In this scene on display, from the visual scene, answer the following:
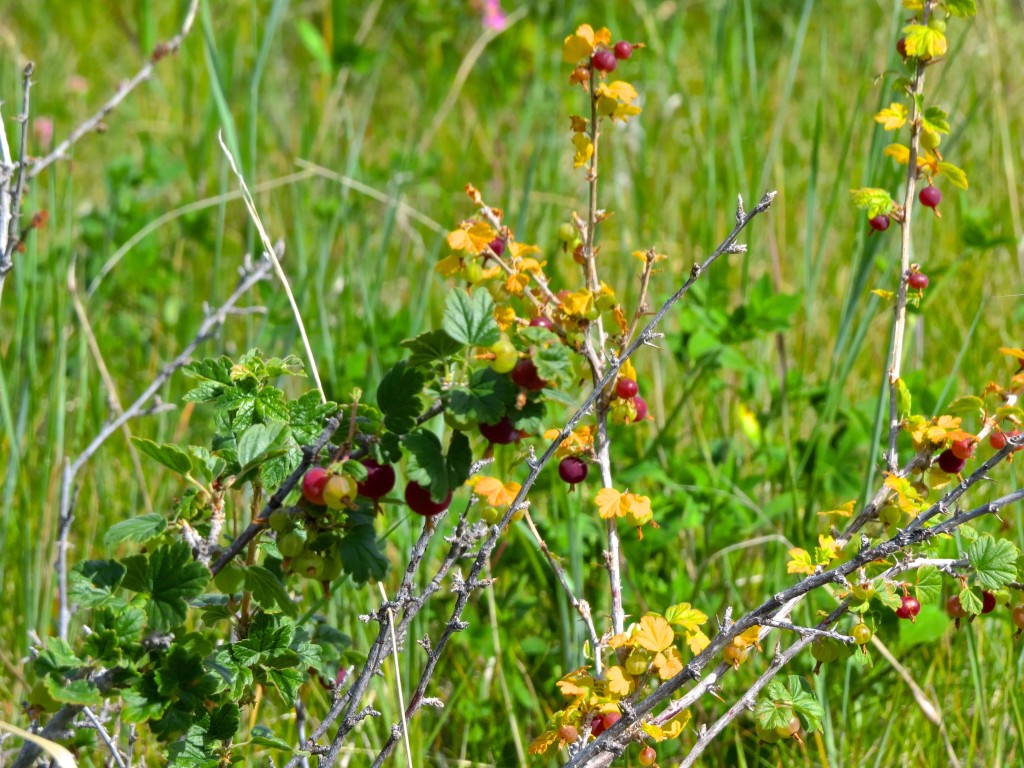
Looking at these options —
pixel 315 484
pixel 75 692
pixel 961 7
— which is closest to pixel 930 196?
pixel 961 7

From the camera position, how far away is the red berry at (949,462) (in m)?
1.10

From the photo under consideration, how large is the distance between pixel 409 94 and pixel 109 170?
4.28 feet

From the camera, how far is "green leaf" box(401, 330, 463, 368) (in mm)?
1028

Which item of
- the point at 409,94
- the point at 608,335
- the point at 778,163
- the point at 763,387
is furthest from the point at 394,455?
the point at 409,94

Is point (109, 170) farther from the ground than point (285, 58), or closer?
closer

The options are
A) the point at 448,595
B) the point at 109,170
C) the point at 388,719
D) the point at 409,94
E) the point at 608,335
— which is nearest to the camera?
the point at 608,335

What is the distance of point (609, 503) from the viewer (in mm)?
1080

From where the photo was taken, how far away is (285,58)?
3975 mm

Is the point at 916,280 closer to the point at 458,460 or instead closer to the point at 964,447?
the point at 964,447

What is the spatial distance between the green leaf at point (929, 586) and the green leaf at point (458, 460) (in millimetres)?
440

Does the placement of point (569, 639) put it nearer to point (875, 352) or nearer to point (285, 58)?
point (875, 352)

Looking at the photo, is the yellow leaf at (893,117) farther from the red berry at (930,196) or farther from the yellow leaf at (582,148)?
the yellow leaf at (582,148)

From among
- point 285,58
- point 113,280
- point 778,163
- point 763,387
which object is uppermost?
point 285,58

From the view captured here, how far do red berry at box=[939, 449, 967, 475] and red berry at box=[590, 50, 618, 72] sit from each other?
510mm
